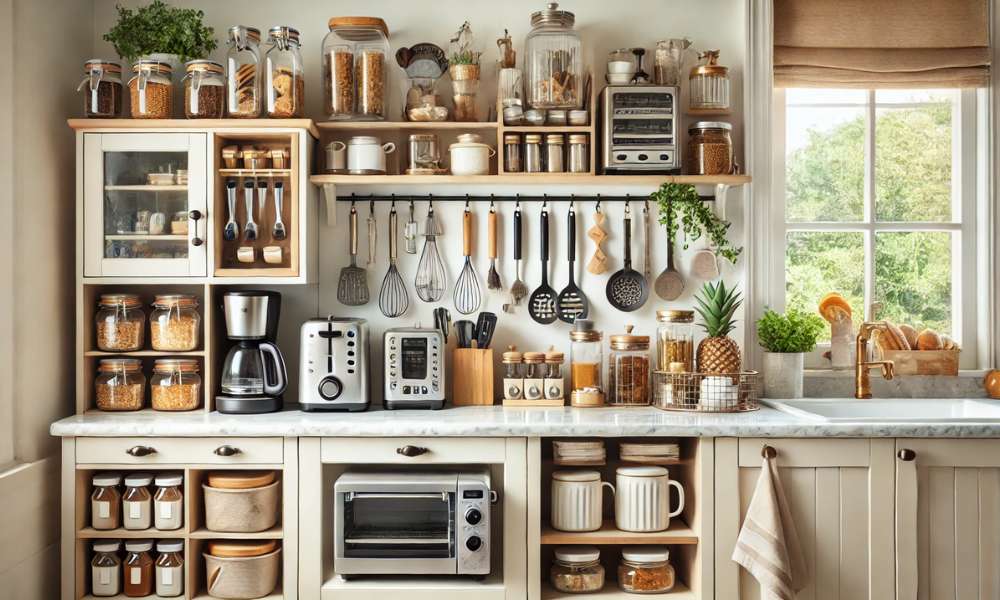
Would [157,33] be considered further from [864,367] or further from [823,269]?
[864,367]

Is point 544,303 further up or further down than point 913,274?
further down

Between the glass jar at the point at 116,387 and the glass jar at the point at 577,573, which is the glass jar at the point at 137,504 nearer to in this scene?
the glass jar at the point at 116,387

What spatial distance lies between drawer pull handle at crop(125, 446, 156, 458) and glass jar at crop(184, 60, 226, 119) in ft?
3.73

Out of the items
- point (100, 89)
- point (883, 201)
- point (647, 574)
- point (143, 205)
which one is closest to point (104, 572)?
point (143, 205)

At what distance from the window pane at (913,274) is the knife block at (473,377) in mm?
1582

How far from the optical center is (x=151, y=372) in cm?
314

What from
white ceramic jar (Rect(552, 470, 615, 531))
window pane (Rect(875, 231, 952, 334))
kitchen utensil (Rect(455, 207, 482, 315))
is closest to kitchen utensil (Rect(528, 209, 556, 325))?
kitchen utensil (Rect(455, 207, 482, 315))

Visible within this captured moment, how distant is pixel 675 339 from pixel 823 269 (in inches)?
27.9

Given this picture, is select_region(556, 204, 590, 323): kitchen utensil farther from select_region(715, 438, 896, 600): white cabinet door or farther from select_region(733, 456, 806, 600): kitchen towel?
select_region(733, 456, 806, 600): kitchen towel

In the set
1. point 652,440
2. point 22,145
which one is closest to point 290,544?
point 652,440

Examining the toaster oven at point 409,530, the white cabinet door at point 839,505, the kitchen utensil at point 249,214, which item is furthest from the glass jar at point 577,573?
the kitchen utensil at point 249,214

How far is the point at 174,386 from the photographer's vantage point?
9.52 feet

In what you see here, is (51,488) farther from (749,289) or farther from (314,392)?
(749,289)

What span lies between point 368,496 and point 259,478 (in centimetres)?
37
